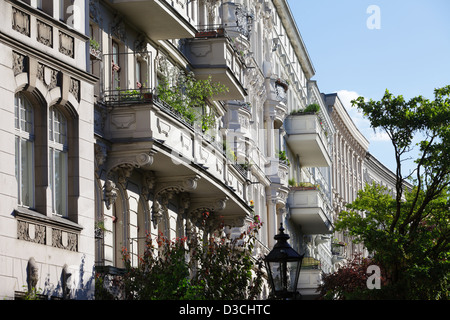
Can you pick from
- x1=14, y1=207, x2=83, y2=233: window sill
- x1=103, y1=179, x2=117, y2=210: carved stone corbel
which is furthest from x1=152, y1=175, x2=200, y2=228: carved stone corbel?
x1=14, y1=207, x2=83, y2=233: window sill

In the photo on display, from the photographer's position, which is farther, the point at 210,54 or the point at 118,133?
the point at 210,54

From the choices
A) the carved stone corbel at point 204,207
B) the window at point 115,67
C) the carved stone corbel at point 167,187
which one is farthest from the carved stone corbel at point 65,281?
the carved stone corbel at point 204,207

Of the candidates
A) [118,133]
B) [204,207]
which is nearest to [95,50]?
[118,133]

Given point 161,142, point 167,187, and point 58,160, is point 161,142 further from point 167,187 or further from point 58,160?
point 58,160

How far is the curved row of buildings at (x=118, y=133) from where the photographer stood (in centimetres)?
1912

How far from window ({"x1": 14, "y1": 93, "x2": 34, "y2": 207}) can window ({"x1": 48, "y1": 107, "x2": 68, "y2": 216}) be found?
533 mm

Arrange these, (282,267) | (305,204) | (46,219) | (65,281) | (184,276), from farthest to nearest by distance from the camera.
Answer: (305,204)
(184,276)
(65,281)
(46,219)
(282,267)

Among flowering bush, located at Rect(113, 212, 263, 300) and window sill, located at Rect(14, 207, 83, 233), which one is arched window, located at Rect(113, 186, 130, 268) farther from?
window sill, located at Rect(14, 207, 83, 233)

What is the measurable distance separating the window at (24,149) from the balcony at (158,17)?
28.3 ft

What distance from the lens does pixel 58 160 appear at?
67.6 feet

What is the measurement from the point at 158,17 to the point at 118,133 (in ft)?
12.9

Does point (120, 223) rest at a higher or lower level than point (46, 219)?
higher

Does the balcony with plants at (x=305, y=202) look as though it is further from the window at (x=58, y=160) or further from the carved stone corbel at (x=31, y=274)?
the carved stone corbel at (x=31, y=274)
